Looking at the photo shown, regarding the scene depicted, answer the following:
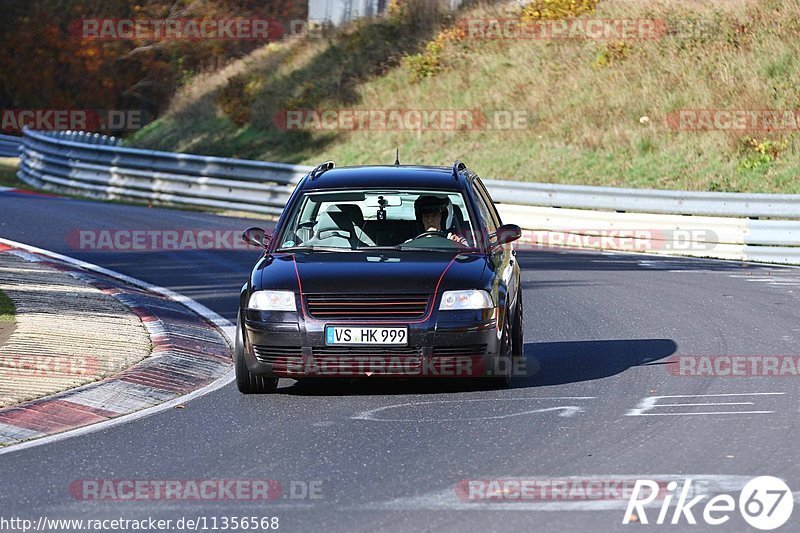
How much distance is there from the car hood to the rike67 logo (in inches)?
115

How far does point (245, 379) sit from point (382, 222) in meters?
1.71

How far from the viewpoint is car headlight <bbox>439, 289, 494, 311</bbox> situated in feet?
31.1

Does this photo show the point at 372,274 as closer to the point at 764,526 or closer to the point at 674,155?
the point at 764,526

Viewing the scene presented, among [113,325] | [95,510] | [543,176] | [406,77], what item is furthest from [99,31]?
[95,510]

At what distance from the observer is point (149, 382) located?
10.3 m

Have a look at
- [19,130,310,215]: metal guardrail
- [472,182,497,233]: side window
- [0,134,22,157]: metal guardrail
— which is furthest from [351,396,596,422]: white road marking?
[0,134,22,157]: metal guardrail

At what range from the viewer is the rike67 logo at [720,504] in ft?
20.6

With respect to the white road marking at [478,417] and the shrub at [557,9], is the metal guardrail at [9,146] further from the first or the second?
the white road marking at [478,417]

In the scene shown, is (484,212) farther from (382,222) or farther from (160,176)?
(160,176)

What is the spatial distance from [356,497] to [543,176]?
22.6 meters

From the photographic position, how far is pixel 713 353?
11656 millimetres

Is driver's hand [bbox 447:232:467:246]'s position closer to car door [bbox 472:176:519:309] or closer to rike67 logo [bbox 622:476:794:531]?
car door [bbox 472:176:519:309]

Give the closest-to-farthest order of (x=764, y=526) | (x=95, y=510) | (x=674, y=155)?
(x=764, y=526) < (x=95, y=510) < (x=674, y=155)

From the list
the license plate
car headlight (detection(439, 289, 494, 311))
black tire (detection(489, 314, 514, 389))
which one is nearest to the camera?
the license plate
